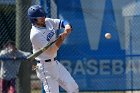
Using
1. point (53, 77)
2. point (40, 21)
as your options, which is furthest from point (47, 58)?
point (40, 21)

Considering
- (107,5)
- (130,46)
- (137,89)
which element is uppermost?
(107,5)

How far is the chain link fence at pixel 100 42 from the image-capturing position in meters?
10.5

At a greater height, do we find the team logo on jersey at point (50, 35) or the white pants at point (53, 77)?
the team logo on jersey at point (50, 35)

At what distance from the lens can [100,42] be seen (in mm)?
10578

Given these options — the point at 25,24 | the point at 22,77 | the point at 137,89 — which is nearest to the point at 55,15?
the point at 25,24

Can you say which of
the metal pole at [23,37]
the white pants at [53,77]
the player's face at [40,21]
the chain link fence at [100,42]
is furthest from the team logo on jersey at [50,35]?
the metal pole at [23,37]

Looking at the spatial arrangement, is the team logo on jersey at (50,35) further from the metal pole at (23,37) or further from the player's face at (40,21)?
the metal pole at (23,37)

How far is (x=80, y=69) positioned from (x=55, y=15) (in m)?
1.08

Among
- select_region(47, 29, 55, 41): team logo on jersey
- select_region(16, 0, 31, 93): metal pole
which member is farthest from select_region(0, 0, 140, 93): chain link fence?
select_region(47, 29, 55, 41): team logo on jersey

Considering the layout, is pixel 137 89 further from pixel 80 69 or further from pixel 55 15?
pixel 55 15

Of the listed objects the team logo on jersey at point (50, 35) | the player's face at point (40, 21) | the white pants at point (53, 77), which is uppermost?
the player's face at point (40, 21)

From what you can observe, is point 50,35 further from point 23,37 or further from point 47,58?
point 23,37

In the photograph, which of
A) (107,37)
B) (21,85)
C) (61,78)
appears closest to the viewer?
(61,78)

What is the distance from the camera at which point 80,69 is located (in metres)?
10.6
